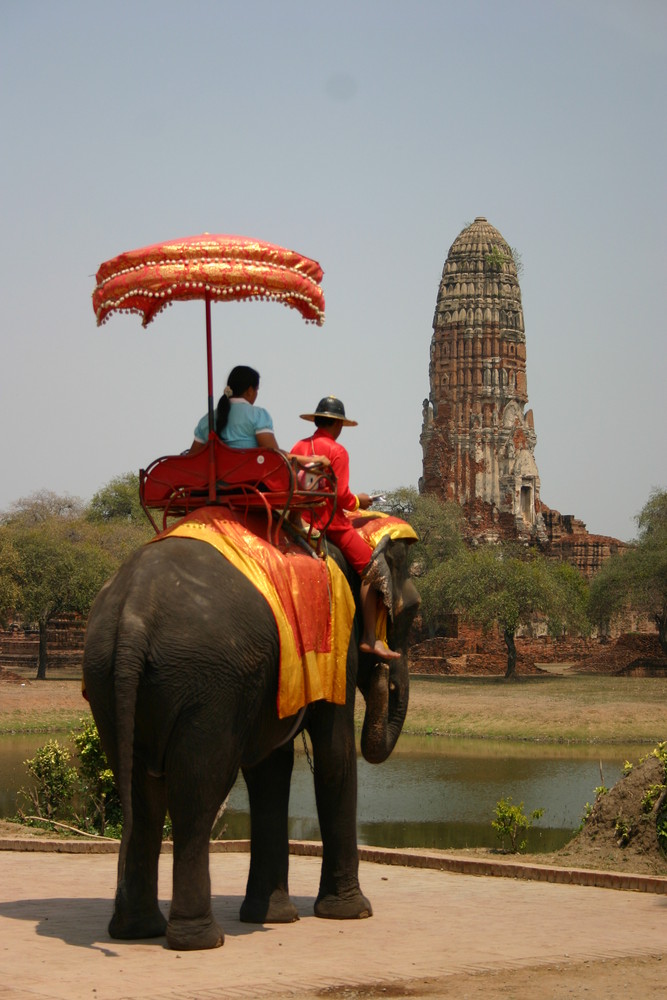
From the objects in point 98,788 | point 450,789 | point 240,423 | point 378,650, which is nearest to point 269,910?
point 378,650

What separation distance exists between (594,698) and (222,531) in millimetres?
33095

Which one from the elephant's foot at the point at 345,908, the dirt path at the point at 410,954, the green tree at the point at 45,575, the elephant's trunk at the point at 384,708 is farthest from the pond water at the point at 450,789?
the green tree at the point at 45,575

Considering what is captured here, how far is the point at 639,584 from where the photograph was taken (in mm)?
51469

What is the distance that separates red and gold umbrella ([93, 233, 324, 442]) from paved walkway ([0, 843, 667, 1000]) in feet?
9.27

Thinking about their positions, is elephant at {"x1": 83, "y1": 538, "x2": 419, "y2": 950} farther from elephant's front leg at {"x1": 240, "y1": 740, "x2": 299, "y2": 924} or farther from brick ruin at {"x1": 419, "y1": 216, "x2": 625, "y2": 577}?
brick ruin at {"x1": 419, "y1": 216, "x2": 625, "y2": 577}

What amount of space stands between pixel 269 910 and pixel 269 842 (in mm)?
388

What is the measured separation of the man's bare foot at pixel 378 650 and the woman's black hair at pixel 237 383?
1576mm

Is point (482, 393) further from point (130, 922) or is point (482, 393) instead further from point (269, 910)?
point (130, 922)

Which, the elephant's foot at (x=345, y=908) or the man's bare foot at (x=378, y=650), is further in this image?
the man's bare foot at (x=378, y=650)

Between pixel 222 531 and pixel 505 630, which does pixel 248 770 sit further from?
pixel 505 630

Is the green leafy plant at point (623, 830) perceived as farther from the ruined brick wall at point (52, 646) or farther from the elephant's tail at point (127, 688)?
the ruined brick wall at point (52, 646)

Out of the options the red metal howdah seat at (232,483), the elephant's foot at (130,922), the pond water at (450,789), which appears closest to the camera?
the elephant's foot at (130,922)

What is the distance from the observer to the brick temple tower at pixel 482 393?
234 ft

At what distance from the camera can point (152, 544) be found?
26.8 feet
